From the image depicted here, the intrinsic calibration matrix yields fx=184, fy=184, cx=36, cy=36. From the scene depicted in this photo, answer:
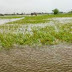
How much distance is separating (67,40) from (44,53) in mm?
3185

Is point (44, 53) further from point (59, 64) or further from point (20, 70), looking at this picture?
point (20, 70)

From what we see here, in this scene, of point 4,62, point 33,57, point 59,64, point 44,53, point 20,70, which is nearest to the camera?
point 20,70

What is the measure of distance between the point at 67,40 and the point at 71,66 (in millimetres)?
4628

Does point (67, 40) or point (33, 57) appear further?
point (67, 40)

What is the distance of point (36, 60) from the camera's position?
6594mm

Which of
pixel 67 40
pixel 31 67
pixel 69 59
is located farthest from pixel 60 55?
pixel 67 40

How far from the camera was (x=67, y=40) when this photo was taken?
1034 centimetres

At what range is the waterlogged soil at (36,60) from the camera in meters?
5.74

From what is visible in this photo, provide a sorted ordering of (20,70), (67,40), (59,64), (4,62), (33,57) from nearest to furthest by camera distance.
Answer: (20,70), (59,64), (4,62), (33,57), (67,40)

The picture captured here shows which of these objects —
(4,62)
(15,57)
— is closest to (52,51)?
(15,57)

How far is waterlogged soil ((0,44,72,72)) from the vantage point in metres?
5.74

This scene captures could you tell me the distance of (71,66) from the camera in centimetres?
582

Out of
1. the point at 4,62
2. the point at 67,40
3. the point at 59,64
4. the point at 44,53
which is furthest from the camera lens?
the point at 67,40

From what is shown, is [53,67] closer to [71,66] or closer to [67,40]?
[71,66]
